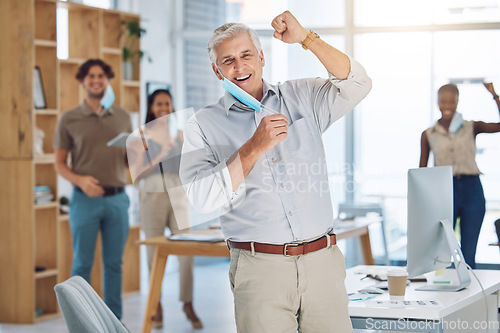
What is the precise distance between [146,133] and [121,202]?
2.06m

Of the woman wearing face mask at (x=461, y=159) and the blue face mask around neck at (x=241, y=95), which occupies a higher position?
the blue face mask around neck at (x=241, y=95)

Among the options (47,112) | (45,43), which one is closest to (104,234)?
(47,112)

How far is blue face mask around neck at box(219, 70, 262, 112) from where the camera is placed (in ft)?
7.34

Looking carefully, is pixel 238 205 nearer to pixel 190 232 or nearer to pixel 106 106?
pixel 190 232

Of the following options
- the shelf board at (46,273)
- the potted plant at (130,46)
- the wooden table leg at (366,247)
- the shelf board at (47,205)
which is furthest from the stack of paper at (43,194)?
the wooden table leg at (366,247)

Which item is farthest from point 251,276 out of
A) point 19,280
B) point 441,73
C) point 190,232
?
point 441,73

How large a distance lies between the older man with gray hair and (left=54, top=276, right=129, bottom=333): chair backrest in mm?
463

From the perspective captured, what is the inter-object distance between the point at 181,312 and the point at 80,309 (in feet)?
10.8

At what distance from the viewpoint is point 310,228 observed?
2.27 metres

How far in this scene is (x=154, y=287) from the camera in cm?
441

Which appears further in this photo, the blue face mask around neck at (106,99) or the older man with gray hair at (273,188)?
the blue face mask around neck at (106,99)

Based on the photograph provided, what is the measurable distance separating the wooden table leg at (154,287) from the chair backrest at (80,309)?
70.0 inches

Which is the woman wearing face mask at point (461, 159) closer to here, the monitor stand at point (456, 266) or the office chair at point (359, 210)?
the office chair at point (359, 210)

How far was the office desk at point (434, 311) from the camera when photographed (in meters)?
2.45
